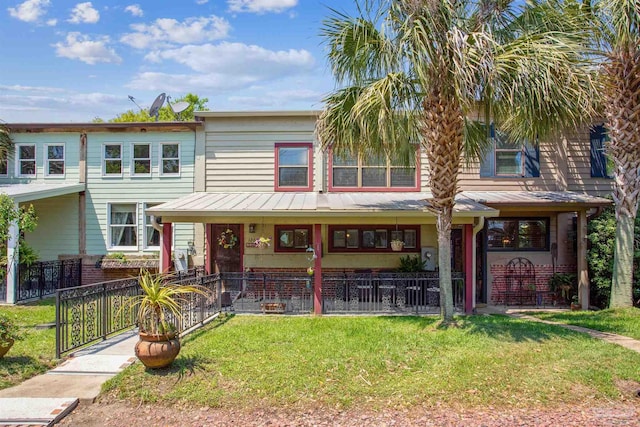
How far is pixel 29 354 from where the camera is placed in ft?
24.1

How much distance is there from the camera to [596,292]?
1234 cm

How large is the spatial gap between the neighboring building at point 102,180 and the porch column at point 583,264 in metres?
12.5

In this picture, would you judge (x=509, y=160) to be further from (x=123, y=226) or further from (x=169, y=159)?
(x=123, y=226)

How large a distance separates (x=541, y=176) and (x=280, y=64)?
430 inches

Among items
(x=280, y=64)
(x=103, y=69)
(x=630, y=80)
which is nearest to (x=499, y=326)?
(x=630, y=80)

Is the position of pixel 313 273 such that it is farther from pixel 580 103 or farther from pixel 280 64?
pixel 280 64

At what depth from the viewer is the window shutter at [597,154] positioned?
14266mm

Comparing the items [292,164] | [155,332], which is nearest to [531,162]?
[292,164]

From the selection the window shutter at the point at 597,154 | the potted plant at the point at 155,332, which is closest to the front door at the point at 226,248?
the potted plant at the point at 155,332

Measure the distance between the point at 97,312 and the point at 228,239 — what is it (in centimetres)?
650

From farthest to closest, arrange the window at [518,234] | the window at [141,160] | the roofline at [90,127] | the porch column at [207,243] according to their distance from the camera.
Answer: the window at [141,160] → the roofline at [90,127] → the porch column at [207,243] → the window at [518,234]

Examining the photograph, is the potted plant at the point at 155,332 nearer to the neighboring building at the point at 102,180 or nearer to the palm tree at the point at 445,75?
the palm tree at the point at 445,75

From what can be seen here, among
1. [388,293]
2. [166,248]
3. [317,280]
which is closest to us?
[317,280]

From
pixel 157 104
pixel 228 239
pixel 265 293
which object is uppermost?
pixel 157 104
